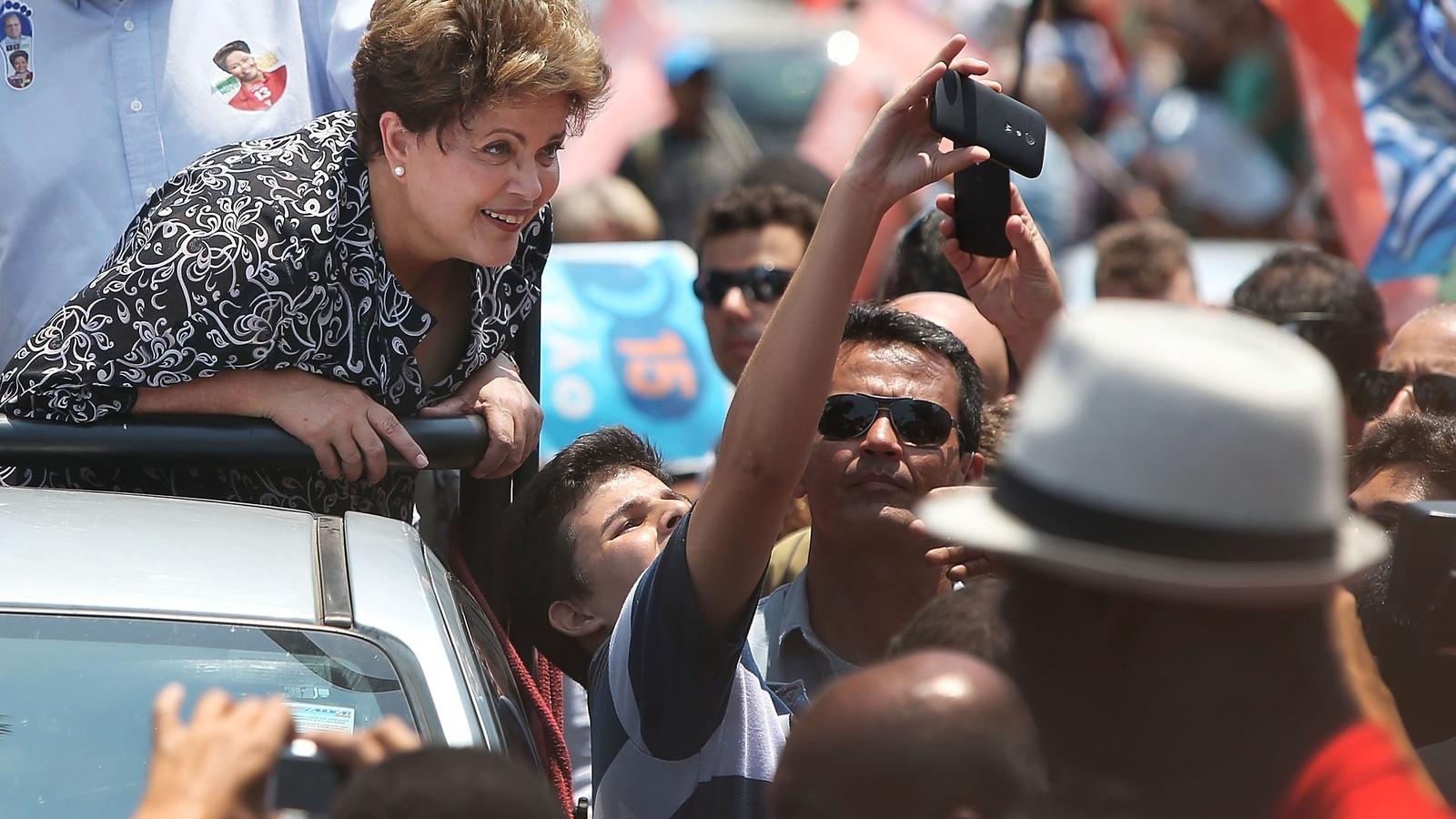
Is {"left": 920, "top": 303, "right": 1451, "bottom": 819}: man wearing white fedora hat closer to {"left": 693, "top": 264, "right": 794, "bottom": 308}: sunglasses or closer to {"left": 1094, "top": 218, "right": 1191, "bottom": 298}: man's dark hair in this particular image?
{"left": 693, "top": 264, "right": 794, "bottom": 308}: sunglasses

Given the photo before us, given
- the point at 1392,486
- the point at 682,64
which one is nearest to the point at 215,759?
the point at 1392,486

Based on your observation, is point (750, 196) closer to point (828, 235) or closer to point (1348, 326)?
point (1348, 326)

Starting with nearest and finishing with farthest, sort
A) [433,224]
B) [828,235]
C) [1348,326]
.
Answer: [828,235]
[433,224]
[1348,326]

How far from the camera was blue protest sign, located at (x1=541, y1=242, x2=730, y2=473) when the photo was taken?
513 centimetres

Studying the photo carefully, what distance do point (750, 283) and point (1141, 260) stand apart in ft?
4.67

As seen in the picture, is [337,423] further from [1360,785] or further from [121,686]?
[1360,785]

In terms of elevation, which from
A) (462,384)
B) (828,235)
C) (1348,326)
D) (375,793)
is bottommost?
(1348,326)

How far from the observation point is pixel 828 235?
202cm

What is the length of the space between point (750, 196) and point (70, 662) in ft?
9.91

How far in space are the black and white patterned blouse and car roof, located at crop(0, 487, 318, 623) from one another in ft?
0.67

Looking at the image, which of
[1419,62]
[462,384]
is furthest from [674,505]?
[1419,62]

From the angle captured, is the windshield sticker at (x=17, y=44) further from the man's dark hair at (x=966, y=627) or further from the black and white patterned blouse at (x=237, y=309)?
the man's dark hair at (x=966, y=627)

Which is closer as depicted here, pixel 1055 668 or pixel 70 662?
pixel 1055 668

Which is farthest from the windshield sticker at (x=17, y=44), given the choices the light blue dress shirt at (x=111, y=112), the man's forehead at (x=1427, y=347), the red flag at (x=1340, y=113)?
the red flag at (x=1340, y=113)
